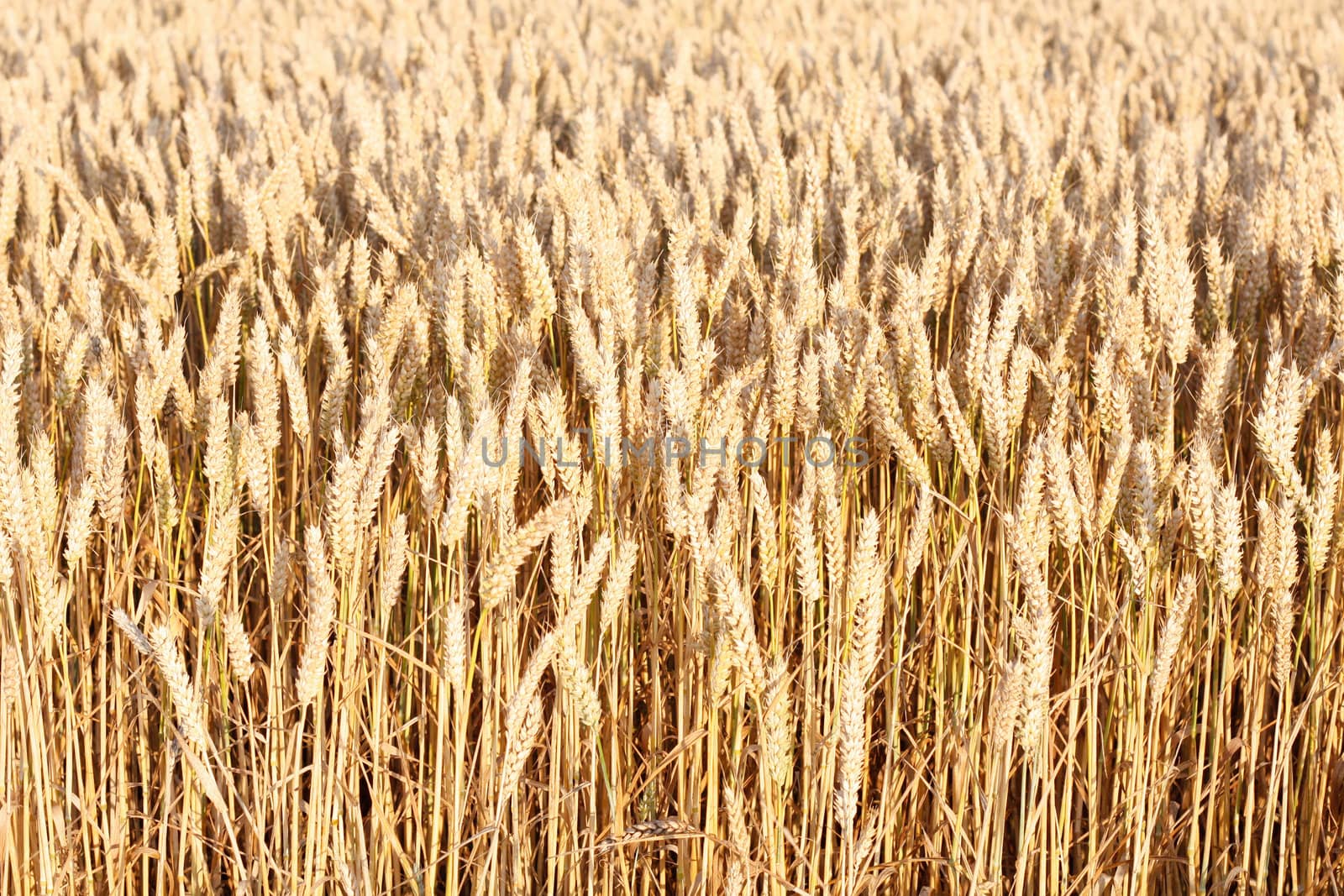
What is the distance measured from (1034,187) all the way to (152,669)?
1.77 m

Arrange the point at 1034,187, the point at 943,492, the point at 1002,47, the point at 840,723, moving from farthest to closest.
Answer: the point at 1002,47 → the point at 1034,187 → the point at 943,492 → the point at 840,723

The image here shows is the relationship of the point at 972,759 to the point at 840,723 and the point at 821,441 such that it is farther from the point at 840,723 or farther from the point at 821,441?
the point at 821,441

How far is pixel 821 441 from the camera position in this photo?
1534mm

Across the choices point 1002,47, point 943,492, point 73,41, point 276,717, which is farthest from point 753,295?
point 73,41

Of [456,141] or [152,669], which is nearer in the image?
[152,669]

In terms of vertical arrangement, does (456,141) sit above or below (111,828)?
above

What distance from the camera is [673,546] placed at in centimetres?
190

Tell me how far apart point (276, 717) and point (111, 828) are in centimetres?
26

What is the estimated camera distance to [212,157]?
281cm

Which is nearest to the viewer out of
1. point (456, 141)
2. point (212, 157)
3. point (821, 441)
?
point (821, 441)

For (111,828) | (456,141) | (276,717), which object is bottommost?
(111,828)

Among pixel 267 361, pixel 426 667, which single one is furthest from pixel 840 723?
pixel 267 361

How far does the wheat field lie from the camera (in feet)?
4.63

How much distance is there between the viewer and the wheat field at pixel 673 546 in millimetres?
1410
